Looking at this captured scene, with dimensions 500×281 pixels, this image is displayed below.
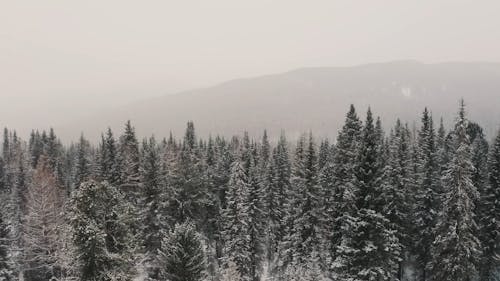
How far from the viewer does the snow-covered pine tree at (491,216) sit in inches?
1553

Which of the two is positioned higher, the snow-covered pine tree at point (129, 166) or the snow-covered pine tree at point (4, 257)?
the snow-covered pine tree at point (129, 166)

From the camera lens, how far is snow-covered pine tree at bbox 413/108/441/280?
1735 inches

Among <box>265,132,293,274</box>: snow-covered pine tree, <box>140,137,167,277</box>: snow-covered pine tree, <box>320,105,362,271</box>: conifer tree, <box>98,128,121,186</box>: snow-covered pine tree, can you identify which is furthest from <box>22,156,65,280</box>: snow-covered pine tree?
<box>265,132,293,274</box>: snow-covered pine tree

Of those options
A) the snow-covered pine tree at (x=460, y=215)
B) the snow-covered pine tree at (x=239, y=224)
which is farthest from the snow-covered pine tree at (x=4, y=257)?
the snow-covered pine tree at (x=460, y=215)

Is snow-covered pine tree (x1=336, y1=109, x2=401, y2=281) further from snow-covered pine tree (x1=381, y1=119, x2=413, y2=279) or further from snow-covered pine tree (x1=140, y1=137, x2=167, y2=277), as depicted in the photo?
snow-covered pine tree (x1=140, y1=137, x2=167, y2=277)

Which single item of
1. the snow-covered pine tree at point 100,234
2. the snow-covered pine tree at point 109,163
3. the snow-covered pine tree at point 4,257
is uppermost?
the snow-covered pine tree at point 109,163

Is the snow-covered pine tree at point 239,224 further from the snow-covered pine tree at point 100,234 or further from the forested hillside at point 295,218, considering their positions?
the snow-covered pine tree at point 100,234

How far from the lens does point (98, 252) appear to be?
22031 millimetres

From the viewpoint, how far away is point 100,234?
21.4 m

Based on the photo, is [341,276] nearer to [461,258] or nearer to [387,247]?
[387,247]

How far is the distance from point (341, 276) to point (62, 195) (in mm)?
33898

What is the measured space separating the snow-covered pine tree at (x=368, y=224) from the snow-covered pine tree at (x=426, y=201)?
18109 millimetres

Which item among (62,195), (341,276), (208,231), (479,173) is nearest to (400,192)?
(479,173)

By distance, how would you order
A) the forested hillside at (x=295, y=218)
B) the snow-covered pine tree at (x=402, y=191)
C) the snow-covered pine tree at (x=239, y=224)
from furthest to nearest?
the snow-covered pine tree at (x=239, y=224) < the snow-covered pine tree at (x=402, y=191) < the forested hillside at (x=295, y=218)
